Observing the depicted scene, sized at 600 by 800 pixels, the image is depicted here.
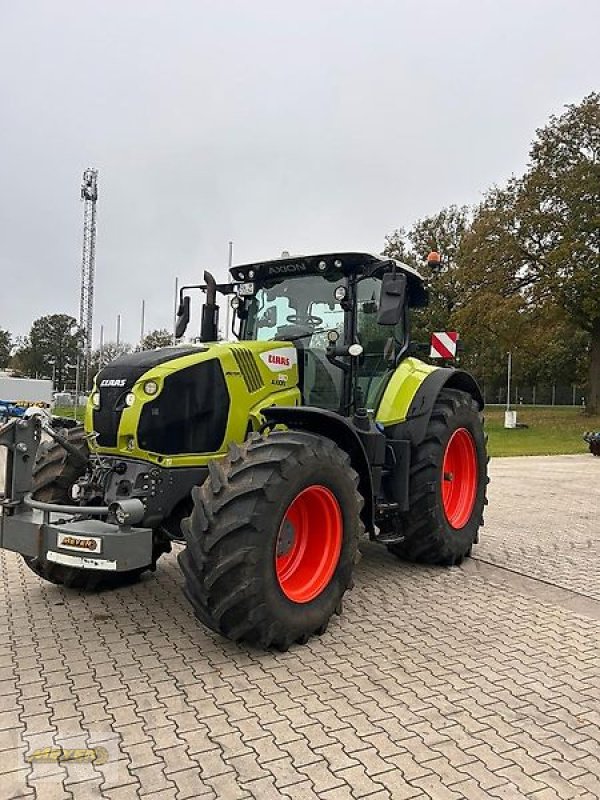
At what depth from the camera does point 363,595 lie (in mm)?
5555

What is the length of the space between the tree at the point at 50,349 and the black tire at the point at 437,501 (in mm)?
69639

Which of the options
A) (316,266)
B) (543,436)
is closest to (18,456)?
(316,266)

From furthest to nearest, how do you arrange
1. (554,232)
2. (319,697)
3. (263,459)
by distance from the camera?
(554,232), (263,459), (319,697)

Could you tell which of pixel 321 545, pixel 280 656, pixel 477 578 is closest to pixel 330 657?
pixel 280 656

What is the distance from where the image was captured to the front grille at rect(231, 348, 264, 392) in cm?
496

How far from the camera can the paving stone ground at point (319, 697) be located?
9.78ft

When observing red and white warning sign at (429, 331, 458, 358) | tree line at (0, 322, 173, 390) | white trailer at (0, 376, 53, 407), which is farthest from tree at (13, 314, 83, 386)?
red and white warning sign at (429, 331, 458, 358)

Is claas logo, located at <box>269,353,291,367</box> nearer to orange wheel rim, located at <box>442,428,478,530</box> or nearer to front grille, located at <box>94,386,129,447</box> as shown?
front grille, located at <box>94,386,129,447</box>

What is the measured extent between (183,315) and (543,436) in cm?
2236

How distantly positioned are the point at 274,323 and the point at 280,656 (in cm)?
258

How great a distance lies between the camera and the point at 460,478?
6922 mm

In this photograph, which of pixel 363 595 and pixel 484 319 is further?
pixel 484 319

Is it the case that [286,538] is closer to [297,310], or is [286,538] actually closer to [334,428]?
[334,428]

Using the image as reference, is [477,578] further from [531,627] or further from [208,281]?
[208,281]
